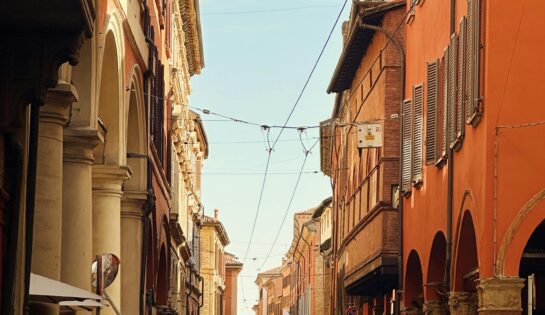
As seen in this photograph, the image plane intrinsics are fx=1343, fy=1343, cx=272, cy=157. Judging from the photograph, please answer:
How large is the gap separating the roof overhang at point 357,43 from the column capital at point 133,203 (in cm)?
857

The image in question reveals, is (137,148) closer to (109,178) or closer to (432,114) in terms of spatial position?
(109,178)

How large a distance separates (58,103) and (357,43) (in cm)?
2109

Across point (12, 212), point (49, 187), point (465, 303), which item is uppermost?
point (49, 187)

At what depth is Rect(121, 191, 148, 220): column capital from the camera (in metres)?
24.8

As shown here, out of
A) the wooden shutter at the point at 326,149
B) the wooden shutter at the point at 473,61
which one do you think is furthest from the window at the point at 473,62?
the wooden shutter at the point at 326,149

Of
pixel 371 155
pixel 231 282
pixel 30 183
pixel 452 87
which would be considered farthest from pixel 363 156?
pixel 231 282

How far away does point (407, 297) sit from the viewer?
94.3 feet

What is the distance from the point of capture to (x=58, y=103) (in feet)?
46.5

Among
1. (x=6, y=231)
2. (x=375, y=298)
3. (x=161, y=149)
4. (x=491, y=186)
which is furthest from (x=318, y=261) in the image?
(x=6, y=231)

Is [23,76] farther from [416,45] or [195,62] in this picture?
[195,62]

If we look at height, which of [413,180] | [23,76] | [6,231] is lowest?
[6,231]

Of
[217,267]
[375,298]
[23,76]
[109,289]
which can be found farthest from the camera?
[217,267]

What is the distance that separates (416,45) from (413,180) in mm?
2901

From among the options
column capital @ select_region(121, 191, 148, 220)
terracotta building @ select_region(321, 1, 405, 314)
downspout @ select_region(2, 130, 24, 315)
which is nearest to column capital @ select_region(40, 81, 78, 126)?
downspout @ select_region(2, 130, 24, 315)
